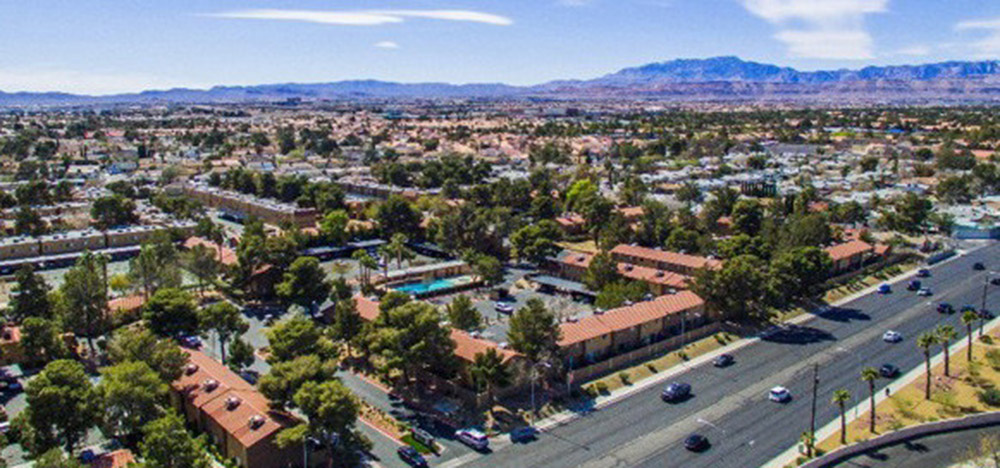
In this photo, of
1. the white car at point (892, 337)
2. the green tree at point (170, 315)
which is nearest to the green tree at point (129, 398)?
the green tree at point (170, 315)

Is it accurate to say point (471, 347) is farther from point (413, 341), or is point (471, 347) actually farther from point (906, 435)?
point (906, 435)

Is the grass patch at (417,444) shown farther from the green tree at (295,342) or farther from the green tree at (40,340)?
the green tree at (40,340)

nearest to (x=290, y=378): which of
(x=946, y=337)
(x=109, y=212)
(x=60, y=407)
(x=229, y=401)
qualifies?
(x=229, y=401)

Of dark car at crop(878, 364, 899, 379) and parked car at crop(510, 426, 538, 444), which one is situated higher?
dark car at crop(878, 364, 899, 379)

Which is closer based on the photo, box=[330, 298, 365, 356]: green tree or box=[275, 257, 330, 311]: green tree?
box=[330, 298, 365, 356]: green tree

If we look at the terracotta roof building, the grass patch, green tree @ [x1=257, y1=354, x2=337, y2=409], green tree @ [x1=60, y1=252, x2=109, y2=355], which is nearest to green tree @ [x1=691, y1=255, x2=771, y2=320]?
the grass patch

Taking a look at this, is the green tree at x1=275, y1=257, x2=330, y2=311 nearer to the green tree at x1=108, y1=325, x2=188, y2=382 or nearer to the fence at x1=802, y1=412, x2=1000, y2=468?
the green tree at x1=108, y1=325, x2=188, y2=382

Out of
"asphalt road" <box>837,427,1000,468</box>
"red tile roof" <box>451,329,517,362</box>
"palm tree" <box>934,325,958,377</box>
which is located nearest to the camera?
"asphalt road" <box>837,427,1000,468</box>
